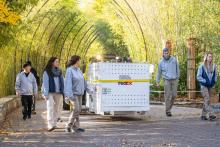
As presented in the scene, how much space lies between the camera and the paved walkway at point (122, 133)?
986cm

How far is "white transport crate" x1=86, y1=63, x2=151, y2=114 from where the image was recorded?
14.0 m

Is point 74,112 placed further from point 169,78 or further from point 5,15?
point 169,78

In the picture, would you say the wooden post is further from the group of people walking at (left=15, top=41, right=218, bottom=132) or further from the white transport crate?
the white transport crate

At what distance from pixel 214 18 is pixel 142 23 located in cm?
541

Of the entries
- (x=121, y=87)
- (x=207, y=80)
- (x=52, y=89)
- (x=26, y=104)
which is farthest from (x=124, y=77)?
(x=26, y=104)

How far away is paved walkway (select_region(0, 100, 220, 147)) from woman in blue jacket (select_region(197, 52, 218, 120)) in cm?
33

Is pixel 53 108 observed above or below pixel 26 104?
below

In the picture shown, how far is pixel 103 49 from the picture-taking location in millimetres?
55469

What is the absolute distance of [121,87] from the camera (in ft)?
46.1

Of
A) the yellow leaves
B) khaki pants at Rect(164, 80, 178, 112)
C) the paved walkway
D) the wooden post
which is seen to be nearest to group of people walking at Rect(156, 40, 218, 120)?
khaki pants at Rect(164, 80, 178, 112)

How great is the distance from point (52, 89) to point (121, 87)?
221cm

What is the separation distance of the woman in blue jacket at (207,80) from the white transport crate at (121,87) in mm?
1337

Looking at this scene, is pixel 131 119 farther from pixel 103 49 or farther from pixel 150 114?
pixel 103 49

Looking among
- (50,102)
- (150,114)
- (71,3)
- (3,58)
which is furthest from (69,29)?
(50,102)
